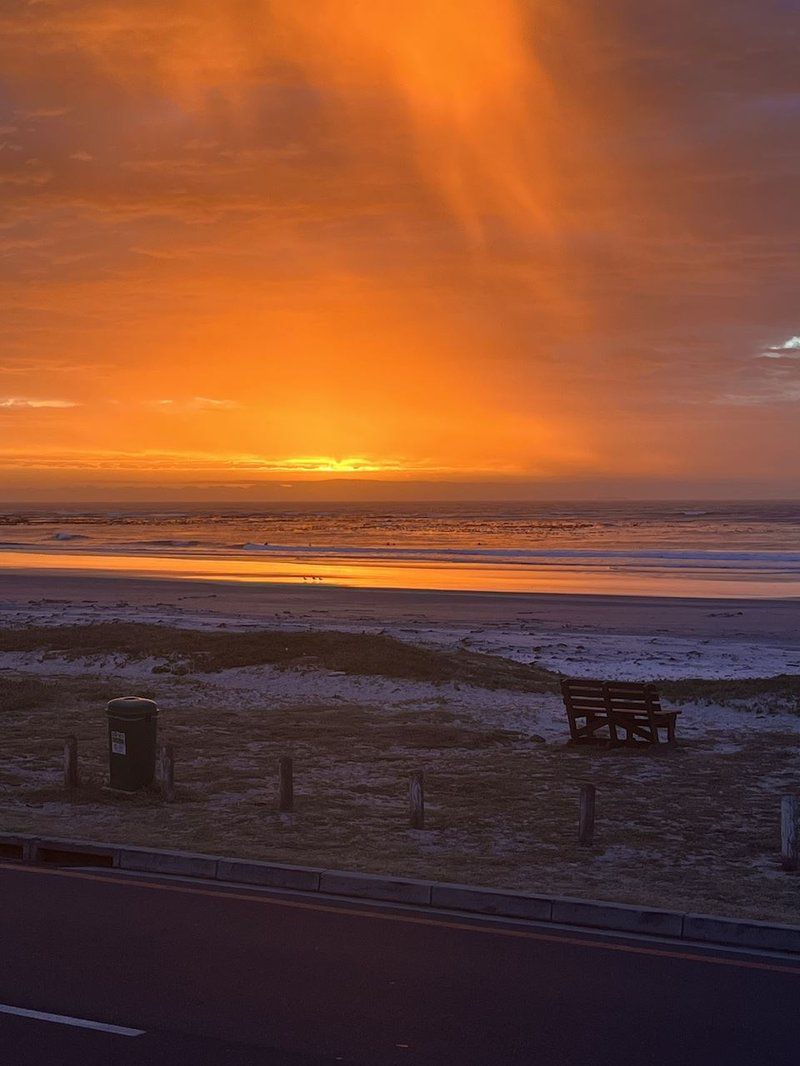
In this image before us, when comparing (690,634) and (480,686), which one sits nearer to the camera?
(480,686)

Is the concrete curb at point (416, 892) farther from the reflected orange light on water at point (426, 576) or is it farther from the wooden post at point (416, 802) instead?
Answer: the reflected orange light on water at point (426, 576)

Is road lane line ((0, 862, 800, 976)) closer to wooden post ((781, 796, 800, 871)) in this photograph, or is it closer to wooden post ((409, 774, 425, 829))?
wooden post ((781, 796, 800, 871))

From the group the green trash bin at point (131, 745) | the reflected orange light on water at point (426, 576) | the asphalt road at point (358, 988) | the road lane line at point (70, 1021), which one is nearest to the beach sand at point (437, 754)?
the green trash bin at point (131, 745)

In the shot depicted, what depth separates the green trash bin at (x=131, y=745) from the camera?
1308 centimetres

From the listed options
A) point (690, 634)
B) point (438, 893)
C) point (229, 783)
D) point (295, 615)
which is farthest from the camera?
point (295, 615)

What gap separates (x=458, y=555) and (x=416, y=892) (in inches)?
2636

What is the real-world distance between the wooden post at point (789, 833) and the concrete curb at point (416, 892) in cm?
206

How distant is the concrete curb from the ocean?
1532 inches

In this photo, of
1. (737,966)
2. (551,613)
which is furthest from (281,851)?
(551,613)

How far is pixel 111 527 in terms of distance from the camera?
129 metres

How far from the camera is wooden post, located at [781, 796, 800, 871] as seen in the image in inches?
404

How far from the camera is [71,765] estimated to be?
1324 cm

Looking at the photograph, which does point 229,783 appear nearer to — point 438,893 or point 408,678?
point 438,893

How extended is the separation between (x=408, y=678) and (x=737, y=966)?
1485 centimetres
